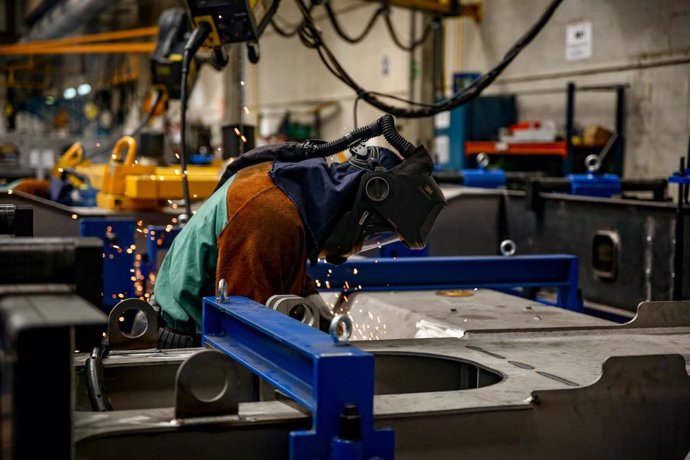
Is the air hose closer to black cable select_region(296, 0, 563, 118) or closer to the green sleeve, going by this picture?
the green sleeve

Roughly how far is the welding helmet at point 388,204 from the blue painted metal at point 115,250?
2.99 meters

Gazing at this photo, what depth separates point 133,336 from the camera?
2188 millimetres

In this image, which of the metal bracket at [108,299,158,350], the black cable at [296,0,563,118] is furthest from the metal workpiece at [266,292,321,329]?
the black cable at [296,0,563,118]

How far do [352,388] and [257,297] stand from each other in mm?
895

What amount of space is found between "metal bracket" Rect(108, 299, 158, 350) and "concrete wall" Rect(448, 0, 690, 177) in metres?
6.64

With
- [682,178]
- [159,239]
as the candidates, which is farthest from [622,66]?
[159,239]

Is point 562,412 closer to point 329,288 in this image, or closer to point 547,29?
point 329,288

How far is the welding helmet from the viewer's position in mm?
2387

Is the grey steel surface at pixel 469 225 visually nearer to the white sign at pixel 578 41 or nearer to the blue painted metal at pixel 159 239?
the blue painted metal at pixel 159 239

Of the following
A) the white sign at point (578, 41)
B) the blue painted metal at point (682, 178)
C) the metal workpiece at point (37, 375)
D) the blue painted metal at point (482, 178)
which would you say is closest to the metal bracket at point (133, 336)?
the metal workpiece at point (37, 375)

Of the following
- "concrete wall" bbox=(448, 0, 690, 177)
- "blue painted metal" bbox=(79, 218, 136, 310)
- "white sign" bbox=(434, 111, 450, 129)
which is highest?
"concrete wall" bbox=(448, 0, 690, 177)

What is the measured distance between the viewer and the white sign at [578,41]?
9070 mm

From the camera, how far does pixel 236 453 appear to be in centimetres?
149

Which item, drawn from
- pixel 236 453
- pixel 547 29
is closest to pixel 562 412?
pixel 236 453
